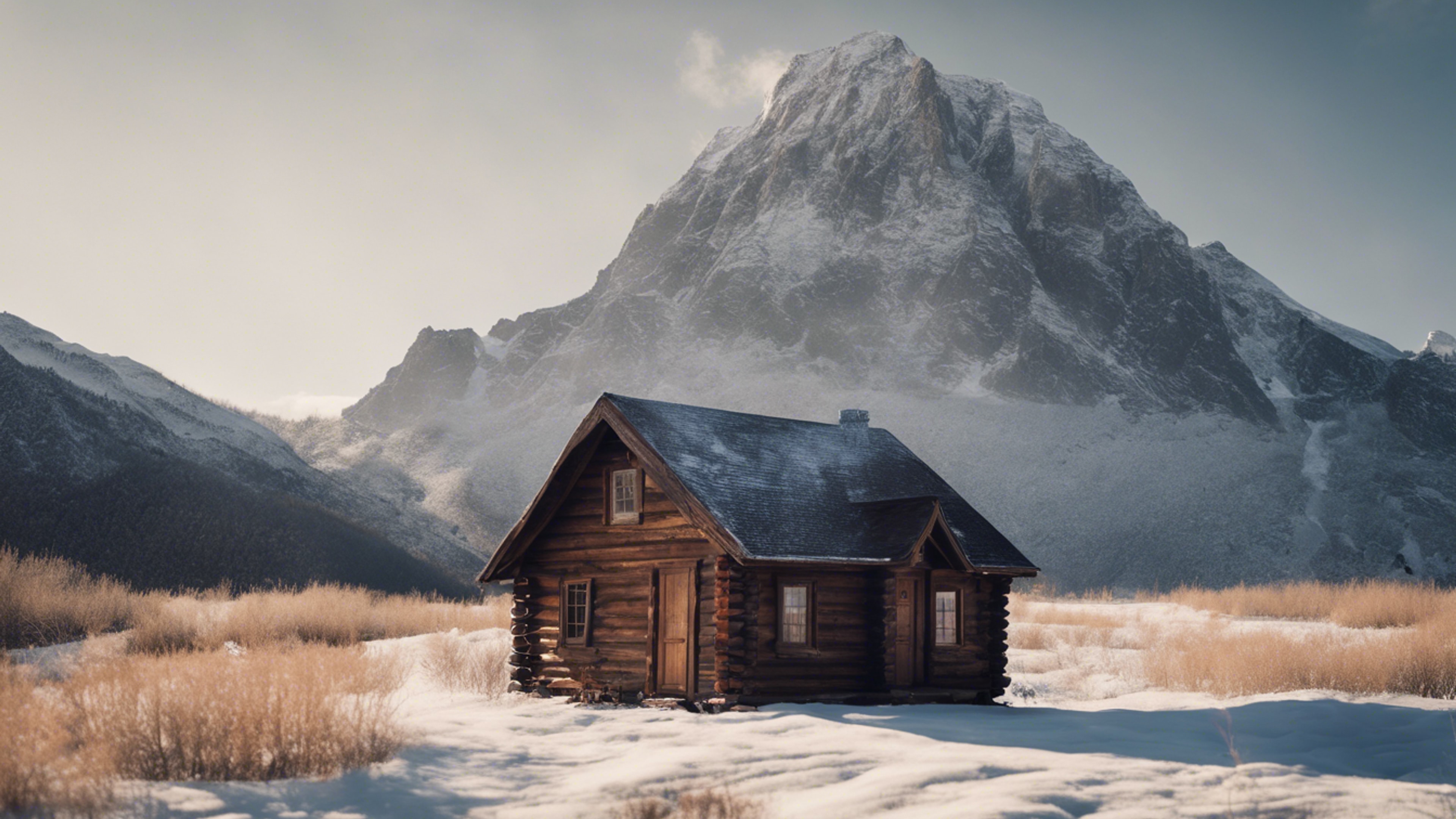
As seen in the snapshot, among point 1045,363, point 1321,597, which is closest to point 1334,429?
point 1045,363

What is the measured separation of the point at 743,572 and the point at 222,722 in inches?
305

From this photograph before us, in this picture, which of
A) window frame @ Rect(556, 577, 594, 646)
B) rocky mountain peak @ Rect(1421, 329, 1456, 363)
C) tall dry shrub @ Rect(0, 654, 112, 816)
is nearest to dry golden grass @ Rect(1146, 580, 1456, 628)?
window frame @ Rect(556, 577, 594, 646)

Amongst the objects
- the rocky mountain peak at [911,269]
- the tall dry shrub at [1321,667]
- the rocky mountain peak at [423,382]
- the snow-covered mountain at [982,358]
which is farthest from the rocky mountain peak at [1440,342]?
the tall dry shrub at [1321,667]

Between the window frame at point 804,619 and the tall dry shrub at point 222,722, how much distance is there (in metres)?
6.58

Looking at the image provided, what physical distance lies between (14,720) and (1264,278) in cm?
11812

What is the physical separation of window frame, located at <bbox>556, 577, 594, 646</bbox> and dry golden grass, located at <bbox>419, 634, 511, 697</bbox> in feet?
5.53

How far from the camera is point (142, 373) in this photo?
62.9 meters

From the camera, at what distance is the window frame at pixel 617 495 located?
54.9 ft

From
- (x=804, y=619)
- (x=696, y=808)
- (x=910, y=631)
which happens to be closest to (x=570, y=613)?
(x=804, y=619)

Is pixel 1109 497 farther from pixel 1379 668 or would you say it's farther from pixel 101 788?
pixel 101 788

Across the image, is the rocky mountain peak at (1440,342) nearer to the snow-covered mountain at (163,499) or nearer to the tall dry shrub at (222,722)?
the snow-covered mountain at (163,499)

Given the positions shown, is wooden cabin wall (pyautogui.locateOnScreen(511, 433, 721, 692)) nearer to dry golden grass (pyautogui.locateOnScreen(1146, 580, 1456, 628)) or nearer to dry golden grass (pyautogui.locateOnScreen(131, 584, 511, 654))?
dry golden grass (pyautogui.locateOnScreen(131, 584, 511, 654))

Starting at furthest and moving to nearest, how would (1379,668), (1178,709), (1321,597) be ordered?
1. (1321,597)
2. (1379,668)
3. (1178,709)

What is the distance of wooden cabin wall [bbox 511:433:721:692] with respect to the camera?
16.0 m
